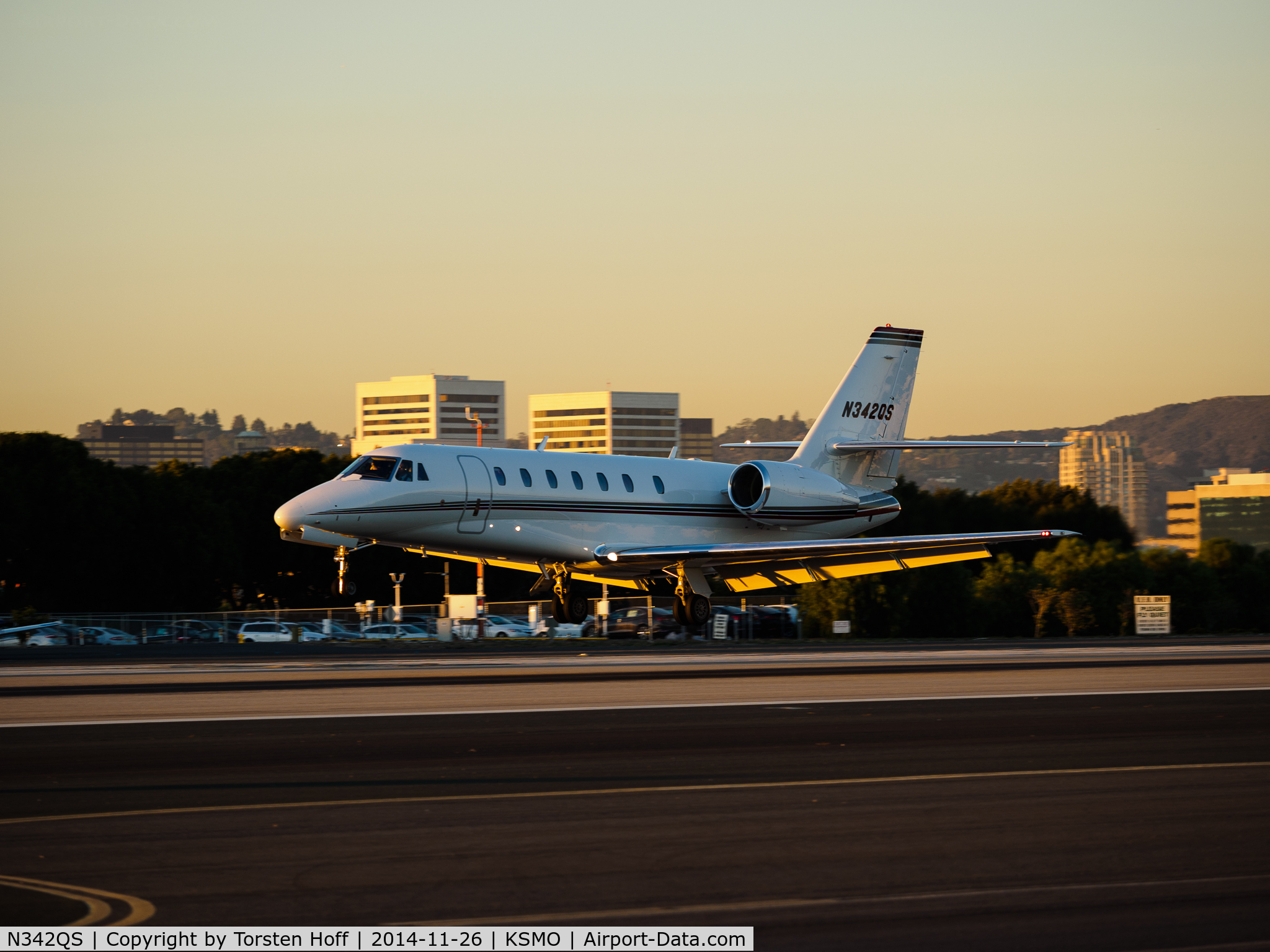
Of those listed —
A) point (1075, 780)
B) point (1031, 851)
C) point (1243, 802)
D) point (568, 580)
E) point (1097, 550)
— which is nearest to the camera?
point (1031, 851)

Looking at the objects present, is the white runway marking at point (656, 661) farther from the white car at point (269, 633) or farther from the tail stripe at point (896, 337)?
the white car at point (269, 633)

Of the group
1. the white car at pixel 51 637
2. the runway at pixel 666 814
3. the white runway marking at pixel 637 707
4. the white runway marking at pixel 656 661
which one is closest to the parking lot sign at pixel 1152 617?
the white runway marking at pixel 656 661

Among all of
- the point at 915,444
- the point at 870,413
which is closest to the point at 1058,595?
the point at 870,413

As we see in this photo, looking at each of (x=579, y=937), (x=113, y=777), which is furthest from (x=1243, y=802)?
(x=113, y=777)

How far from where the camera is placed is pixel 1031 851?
843cm

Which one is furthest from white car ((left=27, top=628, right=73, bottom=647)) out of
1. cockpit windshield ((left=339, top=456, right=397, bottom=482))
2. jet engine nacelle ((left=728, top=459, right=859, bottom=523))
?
jet engine nacelle ((left=728, top=459, right=859, bottom=523))

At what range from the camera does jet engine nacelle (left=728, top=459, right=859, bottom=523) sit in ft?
118

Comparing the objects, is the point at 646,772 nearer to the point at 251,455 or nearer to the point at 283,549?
the point at 283,549

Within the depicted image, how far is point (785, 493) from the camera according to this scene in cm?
3647

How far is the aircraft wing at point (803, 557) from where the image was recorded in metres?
32.4

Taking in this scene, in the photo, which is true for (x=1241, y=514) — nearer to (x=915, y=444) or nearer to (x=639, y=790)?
(x=915, y=444)

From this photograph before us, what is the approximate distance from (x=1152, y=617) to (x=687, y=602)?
73.1ft

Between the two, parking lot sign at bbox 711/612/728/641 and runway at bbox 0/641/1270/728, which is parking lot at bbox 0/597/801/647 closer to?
parking lot sign at bbox 711/612/728/641

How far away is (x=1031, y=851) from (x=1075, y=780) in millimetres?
2864
